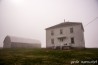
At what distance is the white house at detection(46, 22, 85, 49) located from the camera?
10.7 m

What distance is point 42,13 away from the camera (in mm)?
8195

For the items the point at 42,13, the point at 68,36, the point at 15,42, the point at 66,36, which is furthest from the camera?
the point at 15,42

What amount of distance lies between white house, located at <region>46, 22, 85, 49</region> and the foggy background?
2432 mm

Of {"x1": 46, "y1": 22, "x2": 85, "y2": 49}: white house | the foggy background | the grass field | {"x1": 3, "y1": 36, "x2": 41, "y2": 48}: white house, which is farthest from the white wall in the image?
{"x1": 3, "y1": 36, "x2": 41, "y2": 48}: white house

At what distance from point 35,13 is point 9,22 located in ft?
7.76

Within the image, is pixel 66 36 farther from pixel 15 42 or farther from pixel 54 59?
pixel 15 42

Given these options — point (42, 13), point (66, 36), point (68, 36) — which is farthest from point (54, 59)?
point (66, 36)

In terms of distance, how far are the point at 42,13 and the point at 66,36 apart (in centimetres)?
473

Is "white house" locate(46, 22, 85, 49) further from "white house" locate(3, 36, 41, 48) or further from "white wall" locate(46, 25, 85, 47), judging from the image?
"white house" locate(3, 36, 41, 48)

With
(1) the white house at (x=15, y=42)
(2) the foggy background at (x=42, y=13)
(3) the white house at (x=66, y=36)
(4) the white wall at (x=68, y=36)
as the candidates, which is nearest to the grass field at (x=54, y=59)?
(2) the foggy background at (x=42, y=13)

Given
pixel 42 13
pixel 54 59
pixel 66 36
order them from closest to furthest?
pixel 54 59 < pixel 42 13 < pixel 66 36

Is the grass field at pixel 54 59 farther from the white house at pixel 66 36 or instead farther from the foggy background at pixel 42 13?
the white house at pixel 66 36

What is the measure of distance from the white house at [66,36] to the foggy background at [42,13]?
7.98 ft

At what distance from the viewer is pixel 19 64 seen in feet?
14.4
